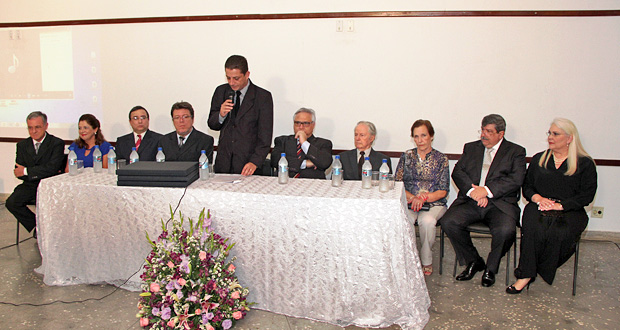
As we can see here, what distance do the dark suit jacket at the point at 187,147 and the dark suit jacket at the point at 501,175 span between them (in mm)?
2083

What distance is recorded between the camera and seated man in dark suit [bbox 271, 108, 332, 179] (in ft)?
12.7

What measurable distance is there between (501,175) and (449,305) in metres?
1.15

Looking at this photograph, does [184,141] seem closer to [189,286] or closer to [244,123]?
[244,123]

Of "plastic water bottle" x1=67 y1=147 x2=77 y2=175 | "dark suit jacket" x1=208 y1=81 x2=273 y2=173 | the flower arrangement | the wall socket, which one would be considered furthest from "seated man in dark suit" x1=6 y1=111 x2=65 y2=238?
the wall socket

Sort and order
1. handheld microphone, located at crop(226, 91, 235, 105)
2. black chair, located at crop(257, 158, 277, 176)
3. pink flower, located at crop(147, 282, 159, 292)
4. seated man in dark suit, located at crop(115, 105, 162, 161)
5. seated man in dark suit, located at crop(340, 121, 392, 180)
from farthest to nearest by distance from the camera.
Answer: seated man in dark suit, located at crop(115, 105, 162, 161), black chair, located at crop(257, 158, 277, 176), seated man in dark suit, located at crop(340, 121, 392, 180), handheld microphone, located at crop(226, 91, 235, 105), pink flower, located at crop(147, 282, 159, 292)

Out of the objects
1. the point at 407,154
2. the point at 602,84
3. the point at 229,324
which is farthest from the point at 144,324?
the point at 602,84

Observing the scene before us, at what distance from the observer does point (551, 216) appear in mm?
3418

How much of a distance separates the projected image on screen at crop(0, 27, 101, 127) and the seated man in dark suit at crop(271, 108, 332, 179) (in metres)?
2.47

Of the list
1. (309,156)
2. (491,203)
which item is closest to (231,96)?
(309,156)

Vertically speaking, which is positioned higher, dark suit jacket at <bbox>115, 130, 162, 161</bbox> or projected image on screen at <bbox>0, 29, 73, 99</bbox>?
projected image on screen at <bbox>0, 29, 73, 99</bbox>

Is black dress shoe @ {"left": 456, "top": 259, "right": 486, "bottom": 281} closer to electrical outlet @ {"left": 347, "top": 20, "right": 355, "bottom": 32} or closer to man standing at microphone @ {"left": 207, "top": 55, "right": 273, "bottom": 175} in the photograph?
man standing at microphone @ {"left": 207, "top": 55, "right": 273, "bottom": 175}

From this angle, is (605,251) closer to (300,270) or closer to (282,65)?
(300,270)

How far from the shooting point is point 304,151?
389cm

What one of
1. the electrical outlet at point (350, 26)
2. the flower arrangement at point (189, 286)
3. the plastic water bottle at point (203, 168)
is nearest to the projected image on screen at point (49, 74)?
the plastic water bottle at point (203, 168)
